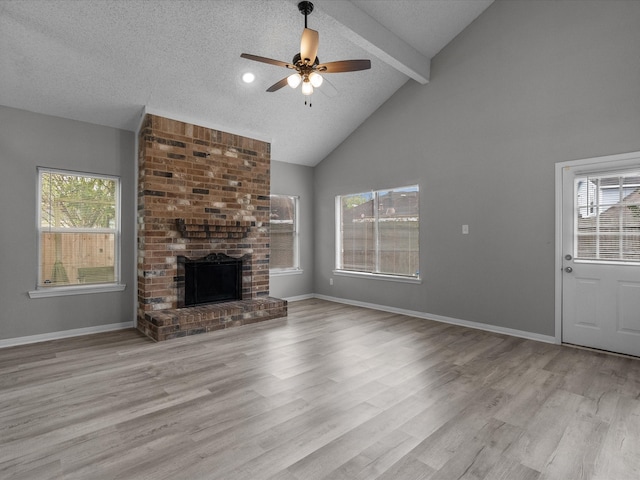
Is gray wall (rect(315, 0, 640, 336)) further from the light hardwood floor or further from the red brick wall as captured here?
the red brick wall

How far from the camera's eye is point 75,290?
13.9 feet

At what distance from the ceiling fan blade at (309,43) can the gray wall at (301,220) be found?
3.35m

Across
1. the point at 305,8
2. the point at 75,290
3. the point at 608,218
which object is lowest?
the point at 75,290

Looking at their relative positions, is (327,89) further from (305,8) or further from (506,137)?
(506,137)

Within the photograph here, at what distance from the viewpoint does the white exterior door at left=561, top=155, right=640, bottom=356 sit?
345cm

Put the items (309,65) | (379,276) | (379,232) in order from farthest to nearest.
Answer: (379,232)
(379,276)
(309,65)

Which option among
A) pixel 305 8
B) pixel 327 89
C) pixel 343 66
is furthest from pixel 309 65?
pixel 327 89

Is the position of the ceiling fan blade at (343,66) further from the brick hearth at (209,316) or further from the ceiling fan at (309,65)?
the brick hearth at (209,316)

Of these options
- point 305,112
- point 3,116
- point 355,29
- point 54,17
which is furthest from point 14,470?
point 305,112

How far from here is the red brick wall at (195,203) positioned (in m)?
4.30

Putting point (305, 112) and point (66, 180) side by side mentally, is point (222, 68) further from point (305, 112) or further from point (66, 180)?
point (66, 180)

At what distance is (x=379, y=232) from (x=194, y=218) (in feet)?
9.75

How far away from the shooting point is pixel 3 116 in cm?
380

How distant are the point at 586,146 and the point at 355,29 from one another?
277 centimetres
